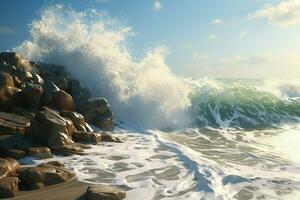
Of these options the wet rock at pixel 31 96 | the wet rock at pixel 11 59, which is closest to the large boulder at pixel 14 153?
the wet rock at pixel 31 96

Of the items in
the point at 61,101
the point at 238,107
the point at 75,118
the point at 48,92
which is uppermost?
the point at 48,92

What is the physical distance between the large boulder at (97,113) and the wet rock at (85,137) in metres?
2.22

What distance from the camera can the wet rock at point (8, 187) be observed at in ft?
21.3

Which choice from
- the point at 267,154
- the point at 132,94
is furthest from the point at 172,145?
the point at 132,94

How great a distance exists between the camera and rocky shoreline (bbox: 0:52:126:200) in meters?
7.00

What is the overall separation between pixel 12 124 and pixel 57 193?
4.09 metres

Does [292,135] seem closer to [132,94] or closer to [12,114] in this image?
[132,94]

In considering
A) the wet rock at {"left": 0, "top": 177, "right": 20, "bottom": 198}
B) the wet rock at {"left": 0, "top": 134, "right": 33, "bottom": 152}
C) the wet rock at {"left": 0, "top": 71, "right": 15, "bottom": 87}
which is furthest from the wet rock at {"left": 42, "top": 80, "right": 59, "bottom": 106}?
the wet rock at {"left": 0, "top": 177, "right": 20, "bottom": 198}

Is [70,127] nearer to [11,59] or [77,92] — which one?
[77,92]

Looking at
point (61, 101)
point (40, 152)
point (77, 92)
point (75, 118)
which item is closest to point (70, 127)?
point (75, 118)

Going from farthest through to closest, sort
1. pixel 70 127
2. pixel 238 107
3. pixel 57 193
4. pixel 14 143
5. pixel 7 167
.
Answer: pixel 238 107
pixel 70 127
pixel 14 143
pixel 7 167
pixel 57 193

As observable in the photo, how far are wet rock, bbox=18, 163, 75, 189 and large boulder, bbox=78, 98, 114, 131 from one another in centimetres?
592

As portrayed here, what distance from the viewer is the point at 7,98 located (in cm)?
1178

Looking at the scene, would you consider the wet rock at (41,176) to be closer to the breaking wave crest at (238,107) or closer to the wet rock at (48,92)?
the wet rock at (48,92)
